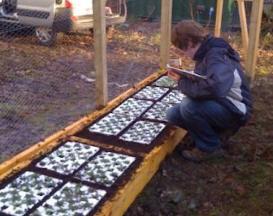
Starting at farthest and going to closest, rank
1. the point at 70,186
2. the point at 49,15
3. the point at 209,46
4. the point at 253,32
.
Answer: the point at 49,15 < the point at 253,32 < the point at 209,46 < the point at 70,186

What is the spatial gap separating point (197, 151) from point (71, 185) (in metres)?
1.14

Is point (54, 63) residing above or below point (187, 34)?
below

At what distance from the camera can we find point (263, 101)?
4.66 m

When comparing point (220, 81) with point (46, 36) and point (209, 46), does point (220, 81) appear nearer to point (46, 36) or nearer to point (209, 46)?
point (209, 46)

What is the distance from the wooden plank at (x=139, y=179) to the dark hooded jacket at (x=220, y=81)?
0.46 m

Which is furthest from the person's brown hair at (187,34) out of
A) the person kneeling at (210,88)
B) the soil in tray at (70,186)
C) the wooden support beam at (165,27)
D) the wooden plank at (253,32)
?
the wooden plank at (253,32)

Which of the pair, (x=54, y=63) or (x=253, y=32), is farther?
(x=54, y=63)

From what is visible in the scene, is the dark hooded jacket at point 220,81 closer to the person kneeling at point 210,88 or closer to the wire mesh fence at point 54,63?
the person kneeling at point 210,88

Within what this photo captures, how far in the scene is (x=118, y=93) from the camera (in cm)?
474

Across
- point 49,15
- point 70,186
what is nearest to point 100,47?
point 70,186

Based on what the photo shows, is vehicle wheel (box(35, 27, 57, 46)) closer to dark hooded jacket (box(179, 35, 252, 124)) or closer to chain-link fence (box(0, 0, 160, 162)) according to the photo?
chain-link fence (box(0, 0, 160, 162))

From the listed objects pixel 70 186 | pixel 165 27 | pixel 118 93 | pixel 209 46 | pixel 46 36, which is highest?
pixel 209 46

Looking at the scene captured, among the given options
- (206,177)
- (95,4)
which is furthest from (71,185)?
(95,4)

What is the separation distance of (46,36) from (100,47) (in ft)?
11.8
